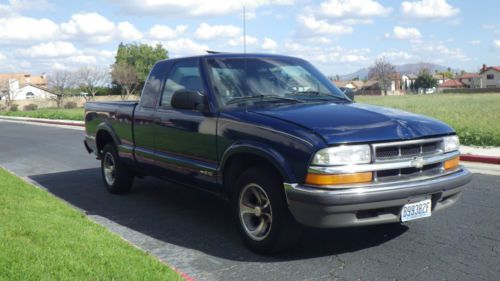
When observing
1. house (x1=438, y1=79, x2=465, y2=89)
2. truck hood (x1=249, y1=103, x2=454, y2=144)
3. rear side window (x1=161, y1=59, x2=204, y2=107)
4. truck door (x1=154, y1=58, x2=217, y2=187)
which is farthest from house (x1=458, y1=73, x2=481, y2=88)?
truck hood (x1=249, y1=103, x2=454, y2=144)

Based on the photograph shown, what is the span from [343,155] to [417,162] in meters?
0.70

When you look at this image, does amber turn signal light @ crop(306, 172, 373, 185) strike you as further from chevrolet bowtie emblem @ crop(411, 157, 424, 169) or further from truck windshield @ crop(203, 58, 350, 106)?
truck windshield @ crop(203, 58, 350, 106)

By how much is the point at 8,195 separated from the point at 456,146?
5.60m

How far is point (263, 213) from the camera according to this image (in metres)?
4.65

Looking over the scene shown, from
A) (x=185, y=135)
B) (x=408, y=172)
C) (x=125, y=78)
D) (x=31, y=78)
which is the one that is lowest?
(x=408, y=172)

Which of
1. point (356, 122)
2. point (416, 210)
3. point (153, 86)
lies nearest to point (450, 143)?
point (416, 210)

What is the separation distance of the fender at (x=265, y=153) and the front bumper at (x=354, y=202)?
102mm

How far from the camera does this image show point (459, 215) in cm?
597

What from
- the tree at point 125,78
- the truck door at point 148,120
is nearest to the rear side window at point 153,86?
the truck door at point 148,120

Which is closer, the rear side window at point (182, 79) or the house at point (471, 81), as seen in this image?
the rear side window at point (182, 79)

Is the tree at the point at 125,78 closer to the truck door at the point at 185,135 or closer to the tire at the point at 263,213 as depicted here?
the truck door at the point at 185,135

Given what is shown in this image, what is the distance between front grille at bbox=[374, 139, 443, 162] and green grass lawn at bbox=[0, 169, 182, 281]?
6.15 ft

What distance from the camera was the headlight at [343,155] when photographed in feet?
13.3

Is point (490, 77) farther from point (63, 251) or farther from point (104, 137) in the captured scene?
point (63, 251)
